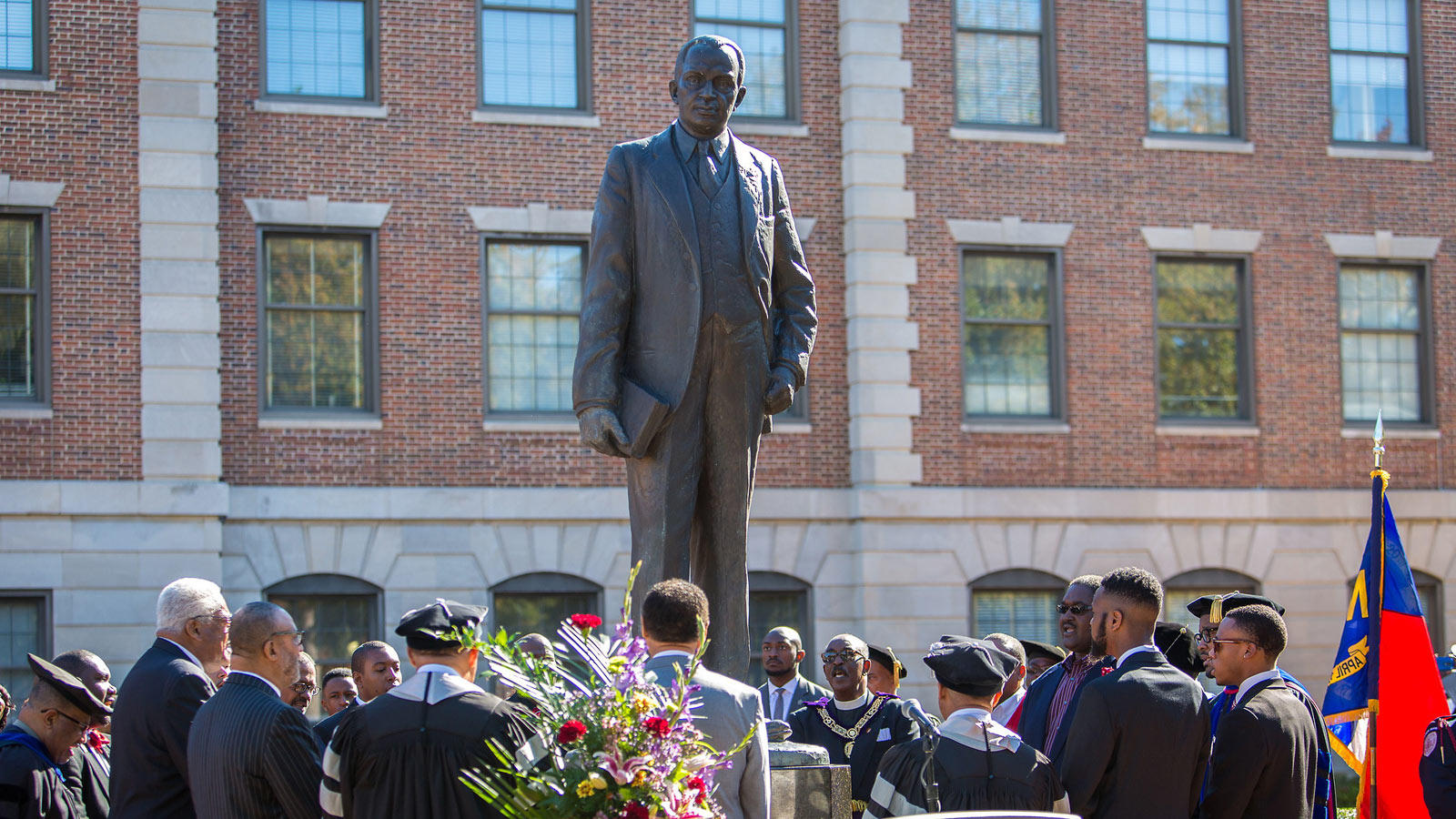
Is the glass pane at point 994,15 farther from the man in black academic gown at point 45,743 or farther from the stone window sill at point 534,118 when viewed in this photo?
the man in black academic gown at point 45,743

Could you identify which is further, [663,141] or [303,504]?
[303,504]

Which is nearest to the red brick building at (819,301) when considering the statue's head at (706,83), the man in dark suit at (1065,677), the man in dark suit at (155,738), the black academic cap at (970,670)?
the man in dark suit at (1065,677)

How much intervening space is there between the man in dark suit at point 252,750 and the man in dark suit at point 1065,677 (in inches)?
131

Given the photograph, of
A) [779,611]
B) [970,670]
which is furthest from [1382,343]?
[970,670]

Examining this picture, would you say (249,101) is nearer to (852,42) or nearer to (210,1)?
(210,1)

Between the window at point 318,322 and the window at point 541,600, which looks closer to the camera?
the window at point 318,322

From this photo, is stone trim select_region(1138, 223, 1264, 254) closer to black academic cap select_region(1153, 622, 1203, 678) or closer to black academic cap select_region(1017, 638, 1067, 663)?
black academic cap select_region(1017, 638, 1067, 663)

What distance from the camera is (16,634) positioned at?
1731 cm

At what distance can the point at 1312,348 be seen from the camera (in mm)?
20875

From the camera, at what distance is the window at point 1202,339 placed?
2069 cm

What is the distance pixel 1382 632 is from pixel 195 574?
1170 cm

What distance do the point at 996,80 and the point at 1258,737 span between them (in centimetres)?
1472

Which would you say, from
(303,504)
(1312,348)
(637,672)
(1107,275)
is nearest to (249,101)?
(303,504)

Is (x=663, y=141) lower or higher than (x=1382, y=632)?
higher
